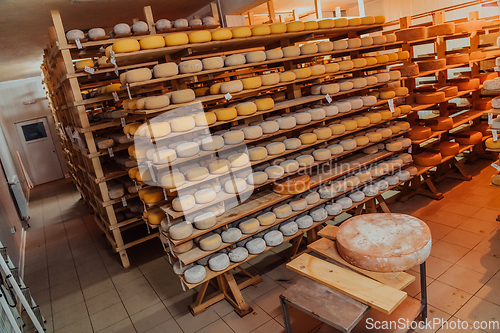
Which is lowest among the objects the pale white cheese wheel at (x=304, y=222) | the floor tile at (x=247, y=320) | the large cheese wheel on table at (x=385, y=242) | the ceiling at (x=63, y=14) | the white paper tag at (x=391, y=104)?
the floor tile at (x=247, y=320)

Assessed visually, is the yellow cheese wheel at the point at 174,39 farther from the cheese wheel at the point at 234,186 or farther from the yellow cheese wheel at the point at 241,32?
the cheese wheel at the point at 234,186

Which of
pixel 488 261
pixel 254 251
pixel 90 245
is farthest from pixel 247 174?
pixel 90 245

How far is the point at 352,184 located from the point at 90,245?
3.89 m

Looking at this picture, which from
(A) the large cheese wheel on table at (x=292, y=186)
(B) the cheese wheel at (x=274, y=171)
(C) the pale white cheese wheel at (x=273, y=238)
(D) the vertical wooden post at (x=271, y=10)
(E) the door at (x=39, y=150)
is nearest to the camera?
(C) the pale white cheese wheel at (x=273, y=238)

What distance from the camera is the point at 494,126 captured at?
334 cm

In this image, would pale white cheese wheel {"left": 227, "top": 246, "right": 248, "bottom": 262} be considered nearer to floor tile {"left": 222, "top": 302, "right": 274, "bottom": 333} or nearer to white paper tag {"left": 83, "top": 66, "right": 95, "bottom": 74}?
floor tile {"left": 222, "top": 302, "right": 274, "bottom": 333}

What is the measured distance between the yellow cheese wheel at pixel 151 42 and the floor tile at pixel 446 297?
312cm

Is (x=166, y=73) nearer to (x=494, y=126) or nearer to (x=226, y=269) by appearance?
(x=226, y=269)

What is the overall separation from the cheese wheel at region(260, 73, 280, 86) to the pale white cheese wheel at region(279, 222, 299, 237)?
1.41 m

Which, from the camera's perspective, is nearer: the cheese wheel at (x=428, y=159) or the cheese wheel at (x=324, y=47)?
the cheese wheel at (x=324, y=47)

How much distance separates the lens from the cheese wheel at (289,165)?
3.41m

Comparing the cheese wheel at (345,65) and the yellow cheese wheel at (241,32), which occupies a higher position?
the yellow cheese wheel at (241,32)

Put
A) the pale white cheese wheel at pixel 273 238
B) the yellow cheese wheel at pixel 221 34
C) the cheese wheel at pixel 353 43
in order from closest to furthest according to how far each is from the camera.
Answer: the yellow cheese wheel at pixel 221 34 → the pale white cheese wheel at pixel 273 238 → the cheese wheel at pixel 353 43

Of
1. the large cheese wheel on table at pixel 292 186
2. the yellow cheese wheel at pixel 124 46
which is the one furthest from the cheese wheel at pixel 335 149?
the yellow cheese wheel at pixel 124 46
